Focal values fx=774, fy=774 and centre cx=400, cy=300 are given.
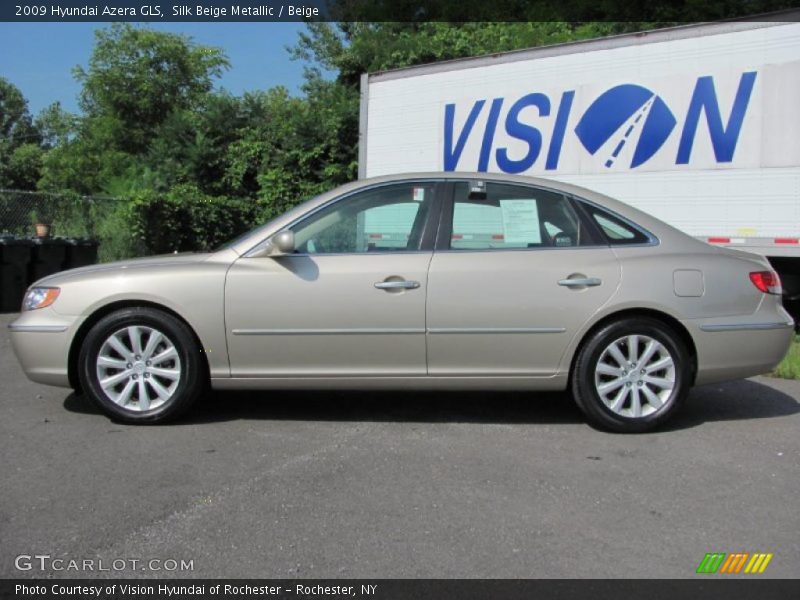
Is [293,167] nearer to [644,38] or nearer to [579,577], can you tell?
[644,38]

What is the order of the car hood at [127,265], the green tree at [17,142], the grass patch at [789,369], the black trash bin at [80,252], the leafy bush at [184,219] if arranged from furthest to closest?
the green tree at [17,142], the leafy bush at [184,219], the black trash bin at [80,252], the grass patch at [789,369], the car hood at [127,265]

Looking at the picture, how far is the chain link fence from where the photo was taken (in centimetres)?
1352

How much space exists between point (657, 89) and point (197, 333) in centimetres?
636

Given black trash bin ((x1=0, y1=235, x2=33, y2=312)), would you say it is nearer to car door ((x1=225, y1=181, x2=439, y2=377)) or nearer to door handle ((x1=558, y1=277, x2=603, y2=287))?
car door ((x1=225, y1=181, x2=439, y2=377))

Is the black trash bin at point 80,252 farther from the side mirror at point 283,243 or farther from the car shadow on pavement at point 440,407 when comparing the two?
the side mirror at point 283,243

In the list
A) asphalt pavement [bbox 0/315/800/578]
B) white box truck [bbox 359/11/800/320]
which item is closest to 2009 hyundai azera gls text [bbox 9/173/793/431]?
asphalt pavement [bbox 0/315/800/578]

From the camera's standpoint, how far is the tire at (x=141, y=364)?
15.7 ft

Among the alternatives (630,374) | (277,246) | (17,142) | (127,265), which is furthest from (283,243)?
(17,142)

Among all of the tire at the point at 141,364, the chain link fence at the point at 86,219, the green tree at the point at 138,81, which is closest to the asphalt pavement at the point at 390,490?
the tire at the point at 141,364

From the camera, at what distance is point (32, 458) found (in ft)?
14.0

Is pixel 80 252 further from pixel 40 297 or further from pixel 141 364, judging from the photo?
pixel 141 364

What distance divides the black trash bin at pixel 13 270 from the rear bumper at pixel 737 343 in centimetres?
875

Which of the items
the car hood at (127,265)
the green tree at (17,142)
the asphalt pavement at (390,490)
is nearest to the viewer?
the asphalt pavement at (390,490)

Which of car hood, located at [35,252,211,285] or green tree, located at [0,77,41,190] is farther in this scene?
green tree, located at [0,77,41,190]
